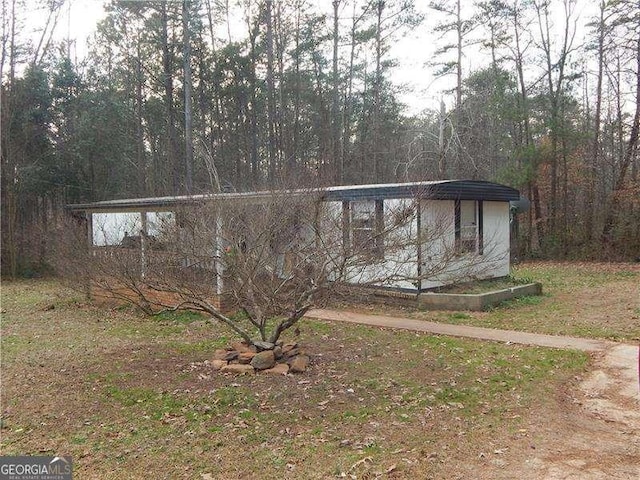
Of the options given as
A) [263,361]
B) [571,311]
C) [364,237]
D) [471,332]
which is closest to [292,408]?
[263,361]

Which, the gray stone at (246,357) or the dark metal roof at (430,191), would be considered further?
the dark metal roof at (430,191)

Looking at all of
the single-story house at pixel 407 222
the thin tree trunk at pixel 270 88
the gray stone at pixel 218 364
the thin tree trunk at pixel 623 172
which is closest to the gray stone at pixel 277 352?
the gray stone at pixel 218 364

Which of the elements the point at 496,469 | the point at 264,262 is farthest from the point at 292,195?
the point at 496,469

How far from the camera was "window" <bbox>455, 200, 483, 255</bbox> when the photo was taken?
11859 millimetres

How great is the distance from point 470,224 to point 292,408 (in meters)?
8.65

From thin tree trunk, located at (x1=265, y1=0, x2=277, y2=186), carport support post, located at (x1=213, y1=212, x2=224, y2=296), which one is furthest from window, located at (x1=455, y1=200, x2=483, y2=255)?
thin tree trunk, located at (x1=265, y1=0, x2=277, y2=186)

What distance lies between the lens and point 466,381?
18.1 ft

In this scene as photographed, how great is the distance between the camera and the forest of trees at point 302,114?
19.0 m

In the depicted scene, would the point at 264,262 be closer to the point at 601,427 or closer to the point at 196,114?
the point at 601,427

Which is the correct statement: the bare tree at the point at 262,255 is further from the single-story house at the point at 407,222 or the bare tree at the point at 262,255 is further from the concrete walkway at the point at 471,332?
the concrete walkway at the point at 471,332

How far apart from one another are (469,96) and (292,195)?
20487 millimetres

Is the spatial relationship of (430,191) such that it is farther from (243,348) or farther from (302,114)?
(302,114)

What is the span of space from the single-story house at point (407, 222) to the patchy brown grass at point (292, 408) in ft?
3.85

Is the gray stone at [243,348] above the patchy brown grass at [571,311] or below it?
above
